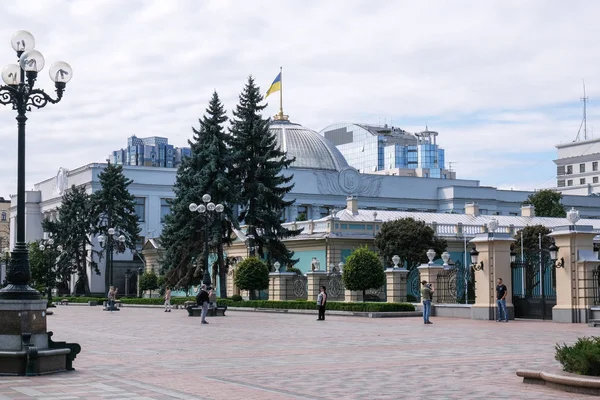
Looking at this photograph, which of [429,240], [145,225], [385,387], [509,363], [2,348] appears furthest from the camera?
[145,225]

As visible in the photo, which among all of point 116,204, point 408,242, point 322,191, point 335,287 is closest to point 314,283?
point 335,287

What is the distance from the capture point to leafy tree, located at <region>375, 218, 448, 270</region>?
2208 inches

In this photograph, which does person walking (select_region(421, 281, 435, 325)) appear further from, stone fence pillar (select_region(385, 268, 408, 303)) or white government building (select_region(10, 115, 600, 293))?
white government building (select_region(10, 115, 600, 293))

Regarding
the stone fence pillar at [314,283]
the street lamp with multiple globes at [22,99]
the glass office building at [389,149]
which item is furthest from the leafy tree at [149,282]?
the glass office building at [389,149]

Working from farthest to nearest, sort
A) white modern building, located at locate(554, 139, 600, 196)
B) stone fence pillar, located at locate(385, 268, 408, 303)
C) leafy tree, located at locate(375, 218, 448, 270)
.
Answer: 1. white modern building, located at locate(554, 139, 600, 196)
2. leafy tree, located at locate(375, 218, 448, 270)
3. stone fence pillar, located at locate(385, 268, 408, 303)

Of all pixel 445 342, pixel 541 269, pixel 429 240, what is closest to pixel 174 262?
pixel 429 240

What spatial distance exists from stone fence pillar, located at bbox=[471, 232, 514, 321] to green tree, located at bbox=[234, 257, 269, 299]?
18762 mm

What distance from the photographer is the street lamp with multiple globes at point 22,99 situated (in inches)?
599

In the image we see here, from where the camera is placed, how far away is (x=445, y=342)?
70.8ft

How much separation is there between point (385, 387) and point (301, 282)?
3834 centimetres

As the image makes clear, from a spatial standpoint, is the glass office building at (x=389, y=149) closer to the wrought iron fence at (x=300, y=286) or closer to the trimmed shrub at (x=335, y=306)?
the wrought iron fence at (x=300, y=286)

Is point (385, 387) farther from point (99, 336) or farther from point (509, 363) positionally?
point (99, 336)

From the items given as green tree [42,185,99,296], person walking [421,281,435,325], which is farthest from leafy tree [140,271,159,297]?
person walking [421,281,435,325]

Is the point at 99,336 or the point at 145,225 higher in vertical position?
the point at 145,225
